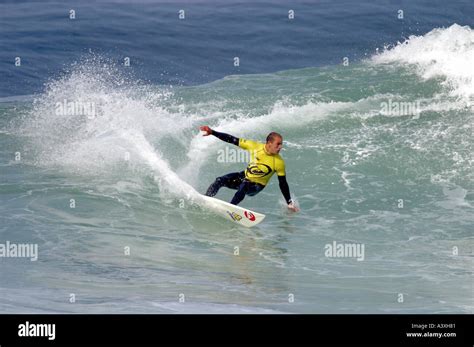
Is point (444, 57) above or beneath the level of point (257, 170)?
above

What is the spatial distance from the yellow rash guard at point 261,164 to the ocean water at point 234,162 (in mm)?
848

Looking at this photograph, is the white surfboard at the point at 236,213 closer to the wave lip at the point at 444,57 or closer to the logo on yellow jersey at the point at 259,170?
the logo on yellow jersey at the point at 259,170

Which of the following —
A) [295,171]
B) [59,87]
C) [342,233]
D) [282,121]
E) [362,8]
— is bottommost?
[342,233]

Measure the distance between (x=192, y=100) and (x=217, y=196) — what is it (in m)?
6.58

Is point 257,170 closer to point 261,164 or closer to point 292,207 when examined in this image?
point 261,164

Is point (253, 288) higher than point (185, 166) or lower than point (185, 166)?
lower

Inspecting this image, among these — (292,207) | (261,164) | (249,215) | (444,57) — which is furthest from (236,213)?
(444,57)

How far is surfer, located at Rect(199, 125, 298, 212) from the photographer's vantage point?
13969 mm

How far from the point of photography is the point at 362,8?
31.2m

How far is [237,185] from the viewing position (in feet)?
48.1

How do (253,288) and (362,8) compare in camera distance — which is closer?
(253,288)

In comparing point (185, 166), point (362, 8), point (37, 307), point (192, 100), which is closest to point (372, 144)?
point (185, 166)

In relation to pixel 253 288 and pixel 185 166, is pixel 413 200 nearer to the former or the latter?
pixel 185 166

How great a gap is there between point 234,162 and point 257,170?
3531mm
